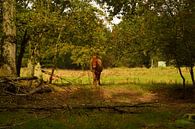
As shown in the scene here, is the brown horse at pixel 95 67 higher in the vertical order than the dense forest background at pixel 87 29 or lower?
lower

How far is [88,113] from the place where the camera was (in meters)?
15.5

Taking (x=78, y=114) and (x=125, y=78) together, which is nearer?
(x=78, y=114)

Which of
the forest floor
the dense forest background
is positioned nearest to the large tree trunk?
the dense forest background

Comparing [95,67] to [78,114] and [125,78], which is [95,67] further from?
[125,78]

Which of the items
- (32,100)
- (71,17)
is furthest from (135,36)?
(32,100)

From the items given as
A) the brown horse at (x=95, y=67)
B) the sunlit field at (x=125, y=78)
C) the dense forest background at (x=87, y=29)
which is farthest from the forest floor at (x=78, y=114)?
the brown horse at (x=95, y=67)

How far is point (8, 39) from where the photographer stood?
22859 mm

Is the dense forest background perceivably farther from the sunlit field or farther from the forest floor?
the forest floor

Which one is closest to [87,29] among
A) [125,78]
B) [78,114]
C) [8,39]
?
[8,39]

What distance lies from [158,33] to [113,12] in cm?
1019

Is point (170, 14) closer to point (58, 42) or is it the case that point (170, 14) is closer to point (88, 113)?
point (58, 42)

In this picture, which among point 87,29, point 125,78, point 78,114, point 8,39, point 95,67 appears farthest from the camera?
point 125,78

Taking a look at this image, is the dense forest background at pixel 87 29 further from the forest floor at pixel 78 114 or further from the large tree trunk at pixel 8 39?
the forest floor at pixel 78 114

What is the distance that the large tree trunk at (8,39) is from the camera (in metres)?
22.7
